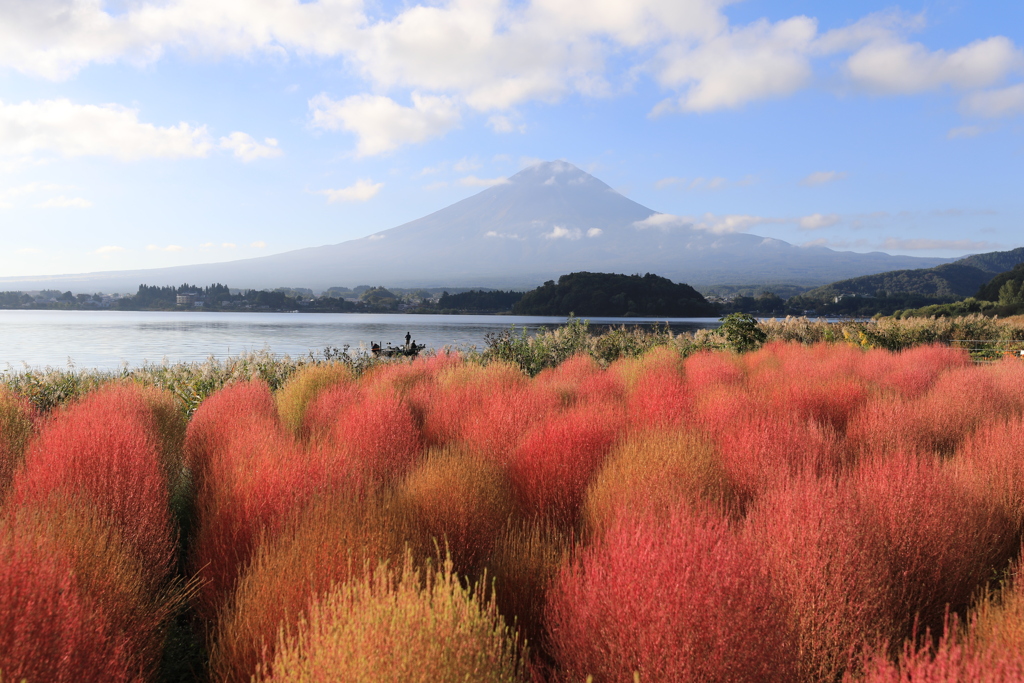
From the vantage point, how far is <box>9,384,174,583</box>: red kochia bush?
4.04 meters

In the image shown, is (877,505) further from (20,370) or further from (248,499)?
(20,370)

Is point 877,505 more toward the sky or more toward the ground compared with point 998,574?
more toward the sky

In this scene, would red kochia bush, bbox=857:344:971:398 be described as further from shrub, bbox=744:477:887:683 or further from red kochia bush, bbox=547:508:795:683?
red kochia bush, bbox=547:508:795:683

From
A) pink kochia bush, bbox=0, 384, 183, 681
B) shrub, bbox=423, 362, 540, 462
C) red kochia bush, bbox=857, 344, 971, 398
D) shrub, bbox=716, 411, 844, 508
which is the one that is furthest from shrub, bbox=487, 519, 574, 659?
red kochia bush, bbox=857, 344, 971, 398

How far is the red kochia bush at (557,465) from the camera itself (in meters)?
5.07

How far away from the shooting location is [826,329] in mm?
21438

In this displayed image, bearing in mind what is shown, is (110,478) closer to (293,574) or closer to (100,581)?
(100,581)

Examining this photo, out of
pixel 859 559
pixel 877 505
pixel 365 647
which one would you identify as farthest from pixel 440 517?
pixel 877 505

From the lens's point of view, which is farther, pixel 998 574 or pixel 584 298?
pixel 584 298

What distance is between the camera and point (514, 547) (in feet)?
12.9

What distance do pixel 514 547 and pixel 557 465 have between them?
4.74 feet

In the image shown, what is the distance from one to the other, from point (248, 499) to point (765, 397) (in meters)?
6.58

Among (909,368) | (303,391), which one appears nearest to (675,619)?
(303,391)

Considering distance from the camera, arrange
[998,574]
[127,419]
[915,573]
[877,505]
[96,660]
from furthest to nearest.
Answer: [127,419] < [998,574] < [877,505] < [915,573] < [96,660]
